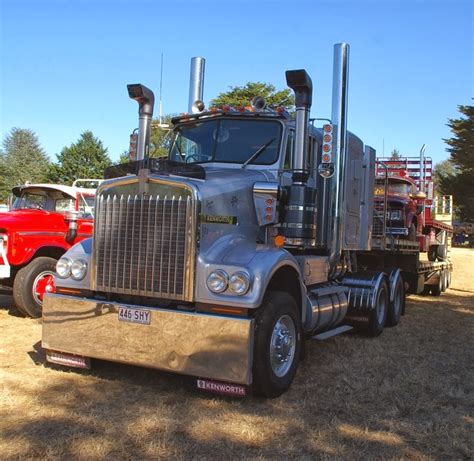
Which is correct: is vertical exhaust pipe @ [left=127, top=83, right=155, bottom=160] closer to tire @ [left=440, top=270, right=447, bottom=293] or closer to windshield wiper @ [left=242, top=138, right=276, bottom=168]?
windshield wiper @ [left=242, top=138, right=276, bottom=168]

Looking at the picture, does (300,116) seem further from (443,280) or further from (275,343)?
(443,280)

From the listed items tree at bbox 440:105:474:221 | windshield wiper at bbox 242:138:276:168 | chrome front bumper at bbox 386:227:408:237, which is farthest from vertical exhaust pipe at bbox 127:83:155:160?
tree at bbox 440:105:474:221

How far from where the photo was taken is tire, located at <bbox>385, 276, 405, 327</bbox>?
29.1 ft

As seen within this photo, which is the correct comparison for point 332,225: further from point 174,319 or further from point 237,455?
point 237,455

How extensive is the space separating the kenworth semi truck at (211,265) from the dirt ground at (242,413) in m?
0.29

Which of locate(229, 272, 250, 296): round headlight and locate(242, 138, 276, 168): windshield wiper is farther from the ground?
locate(242, 138, 276, 168): windshield wiper

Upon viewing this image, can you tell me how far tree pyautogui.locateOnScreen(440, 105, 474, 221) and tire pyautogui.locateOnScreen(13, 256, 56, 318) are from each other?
4171 cm

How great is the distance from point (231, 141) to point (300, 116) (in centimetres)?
103

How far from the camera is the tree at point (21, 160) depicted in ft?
183

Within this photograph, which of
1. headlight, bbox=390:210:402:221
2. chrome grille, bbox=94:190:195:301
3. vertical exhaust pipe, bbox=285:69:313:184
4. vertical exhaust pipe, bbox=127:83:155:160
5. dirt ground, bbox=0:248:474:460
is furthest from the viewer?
headlight, bbox=390:210:402:221

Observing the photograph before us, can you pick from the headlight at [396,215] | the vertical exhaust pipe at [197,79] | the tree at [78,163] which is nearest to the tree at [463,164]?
the tree at [78,163]

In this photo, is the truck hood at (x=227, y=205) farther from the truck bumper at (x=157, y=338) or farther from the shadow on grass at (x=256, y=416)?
the shadow on grass at (x=256, y=416)

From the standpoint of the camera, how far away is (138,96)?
645 cm

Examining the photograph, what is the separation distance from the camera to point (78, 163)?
1644 inches
